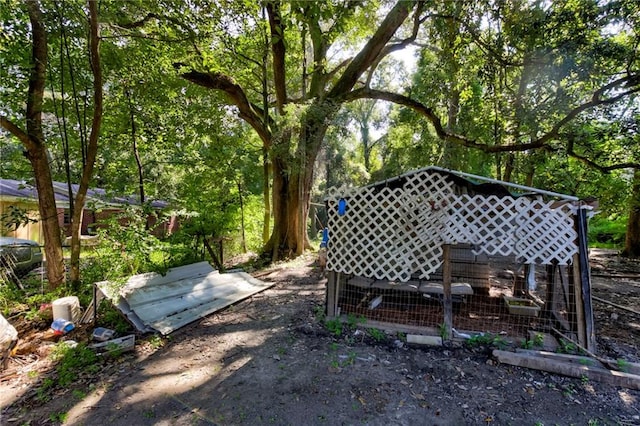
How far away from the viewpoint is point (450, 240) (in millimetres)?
3543

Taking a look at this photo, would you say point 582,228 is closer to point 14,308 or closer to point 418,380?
point 418,380

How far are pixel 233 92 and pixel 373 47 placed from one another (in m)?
3.58

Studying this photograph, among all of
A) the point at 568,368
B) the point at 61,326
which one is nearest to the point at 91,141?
the point at 61,326

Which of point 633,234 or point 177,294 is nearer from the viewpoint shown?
point 177,294

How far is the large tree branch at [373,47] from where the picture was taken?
6684 mm

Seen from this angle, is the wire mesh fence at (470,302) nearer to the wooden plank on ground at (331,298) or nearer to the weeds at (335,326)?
the wooden plank on ground at (331,298)

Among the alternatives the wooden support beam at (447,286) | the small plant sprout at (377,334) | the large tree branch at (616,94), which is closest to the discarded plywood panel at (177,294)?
the small plant sprout at (377,334)

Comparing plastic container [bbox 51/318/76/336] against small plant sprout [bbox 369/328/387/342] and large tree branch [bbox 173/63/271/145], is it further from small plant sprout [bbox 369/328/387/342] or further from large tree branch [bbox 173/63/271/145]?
large tree branch [bbox 173/63/271/145]

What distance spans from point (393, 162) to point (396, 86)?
4391 mm

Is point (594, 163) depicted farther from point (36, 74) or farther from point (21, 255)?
point (21, 255)

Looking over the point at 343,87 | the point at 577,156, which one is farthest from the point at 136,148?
the point at 577,156

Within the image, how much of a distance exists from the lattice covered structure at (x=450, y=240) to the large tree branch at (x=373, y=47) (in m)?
4.46

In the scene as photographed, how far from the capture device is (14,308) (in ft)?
14.0

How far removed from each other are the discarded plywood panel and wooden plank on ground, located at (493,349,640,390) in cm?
372
